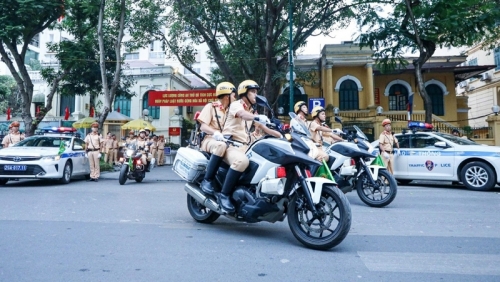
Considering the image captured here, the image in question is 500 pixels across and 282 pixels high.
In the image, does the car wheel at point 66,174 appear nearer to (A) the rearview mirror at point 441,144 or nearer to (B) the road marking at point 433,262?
(B) the road marking at point 433,262

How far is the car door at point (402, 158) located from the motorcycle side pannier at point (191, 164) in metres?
7.32

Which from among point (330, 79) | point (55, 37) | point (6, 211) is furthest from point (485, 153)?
point (55, 37)

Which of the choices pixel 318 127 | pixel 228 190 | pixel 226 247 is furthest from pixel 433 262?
pixel 318 127

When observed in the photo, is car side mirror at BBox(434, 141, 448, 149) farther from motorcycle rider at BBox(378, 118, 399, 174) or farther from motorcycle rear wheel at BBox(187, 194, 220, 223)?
motorcycle rear wheel at BBox(187, 194, 220, 223)

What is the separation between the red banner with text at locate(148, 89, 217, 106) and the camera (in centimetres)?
1962

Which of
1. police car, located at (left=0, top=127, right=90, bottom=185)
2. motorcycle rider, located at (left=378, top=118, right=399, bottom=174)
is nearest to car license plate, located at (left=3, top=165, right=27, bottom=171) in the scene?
police car, located at (left=0, top=127, right=90, bottom=185)

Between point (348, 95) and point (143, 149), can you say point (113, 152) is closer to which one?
point (143, 149)

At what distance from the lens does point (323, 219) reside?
13.0 feet

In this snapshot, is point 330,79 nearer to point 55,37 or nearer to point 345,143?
point 345,143

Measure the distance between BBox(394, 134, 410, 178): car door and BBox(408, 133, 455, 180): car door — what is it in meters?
0.14

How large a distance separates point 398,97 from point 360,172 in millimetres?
20440

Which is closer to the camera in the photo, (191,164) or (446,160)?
(191,164)

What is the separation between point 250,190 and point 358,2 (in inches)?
544

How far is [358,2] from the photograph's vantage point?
627 inches
